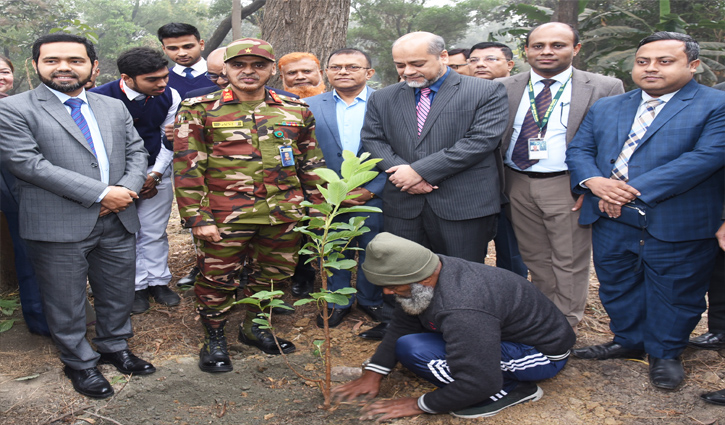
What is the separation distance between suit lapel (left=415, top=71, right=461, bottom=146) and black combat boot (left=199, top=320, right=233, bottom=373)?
1.69m

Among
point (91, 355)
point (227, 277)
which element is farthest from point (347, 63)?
point (91, 355)

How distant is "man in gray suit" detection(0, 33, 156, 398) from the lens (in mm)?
2736

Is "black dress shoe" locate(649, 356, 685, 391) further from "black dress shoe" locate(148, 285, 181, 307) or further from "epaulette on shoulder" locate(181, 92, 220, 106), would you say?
"black dress shoe" locate(148, 285, 181, 307)

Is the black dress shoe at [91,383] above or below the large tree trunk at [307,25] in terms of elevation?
below

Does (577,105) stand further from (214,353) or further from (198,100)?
(214,353)

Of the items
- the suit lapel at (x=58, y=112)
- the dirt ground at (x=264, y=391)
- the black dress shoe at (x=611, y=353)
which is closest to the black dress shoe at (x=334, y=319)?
the dirt ground at (x=264, y=391)

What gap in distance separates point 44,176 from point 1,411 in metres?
1.22

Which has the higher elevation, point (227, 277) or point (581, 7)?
point (581, 7)

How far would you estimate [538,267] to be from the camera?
368 cm

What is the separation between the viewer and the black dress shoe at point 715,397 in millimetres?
2734

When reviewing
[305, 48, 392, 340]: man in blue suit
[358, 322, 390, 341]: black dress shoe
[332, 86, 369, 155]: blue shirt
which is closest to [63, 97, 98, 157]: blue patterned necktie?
[305, 48, 392, 340]: man in blue suit

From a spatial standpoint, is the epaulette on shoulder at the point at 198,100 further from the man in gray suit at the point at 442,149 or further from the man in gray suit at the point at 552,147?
the man in gray suit at the point at 552,147

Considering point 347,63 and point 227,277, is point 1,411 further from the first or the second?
point 347,63

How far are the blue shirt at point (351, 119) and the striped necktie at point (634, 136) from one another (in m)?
1.65
